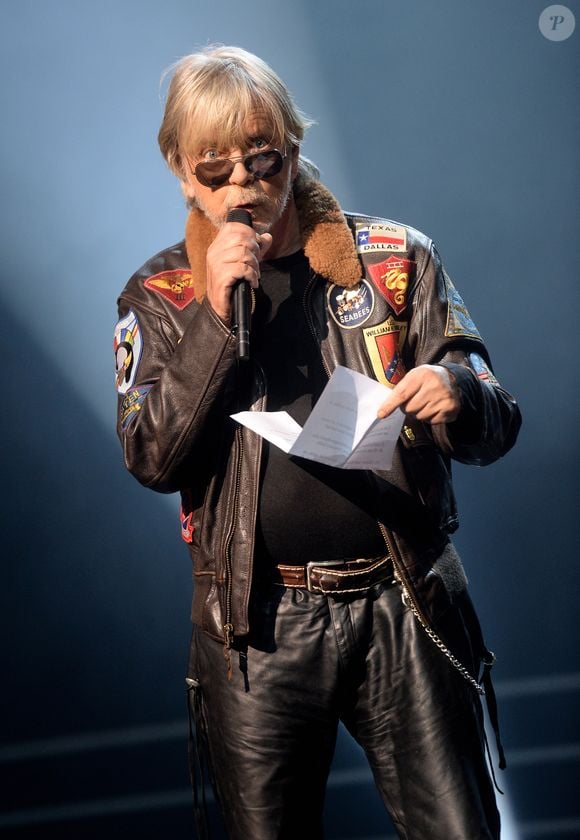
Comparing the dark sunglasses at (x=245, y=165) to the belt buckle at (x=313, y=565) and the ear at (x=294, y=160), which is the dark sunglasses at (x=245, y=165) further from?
the belt buckle at (x=313, y=565)

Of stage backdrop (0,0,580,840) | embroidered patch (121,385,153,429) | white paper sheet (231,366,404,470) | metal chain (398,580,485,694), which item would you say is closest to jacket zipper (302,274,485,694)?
metal chain (398,580,485,694)

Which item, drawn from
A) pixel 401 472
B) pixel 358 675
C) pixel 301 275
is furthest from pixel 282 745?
pixel 301 275

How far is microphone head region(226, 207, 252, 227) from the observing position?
1.42 metres

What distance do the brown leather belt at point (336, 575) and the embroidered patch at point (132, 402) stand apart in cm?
32

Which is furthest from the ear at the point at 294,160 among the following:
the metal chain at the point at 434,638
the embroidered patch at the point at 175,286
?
the metal chain at the point at 434,638

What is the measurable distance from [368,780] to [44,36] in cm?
202

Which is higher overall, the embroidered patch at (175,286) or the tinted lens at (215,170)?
the tinted lens at (215,170)

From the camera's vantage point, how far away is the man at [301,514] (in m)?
1.44

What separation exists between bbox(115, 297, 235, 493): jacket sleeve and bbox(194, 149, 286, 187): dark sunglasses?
0.20 m

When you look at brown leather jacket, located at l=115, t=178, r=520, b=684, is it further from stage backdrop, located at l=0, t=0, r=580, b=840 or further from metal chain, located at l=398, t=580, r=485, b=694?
stage backdrop, located at l=0, t=0, r=580, b=840

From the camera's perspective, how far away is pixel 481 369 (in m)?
1.54

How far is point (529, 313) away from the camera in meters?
2.44

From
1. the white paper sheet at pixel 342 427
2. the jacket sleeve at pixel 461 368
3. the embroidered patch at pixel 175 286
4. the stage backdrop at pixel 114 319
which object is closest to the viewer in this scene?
the white paper sheet at pixel 342 427

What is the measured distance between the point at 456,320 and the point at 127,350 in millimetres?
539
